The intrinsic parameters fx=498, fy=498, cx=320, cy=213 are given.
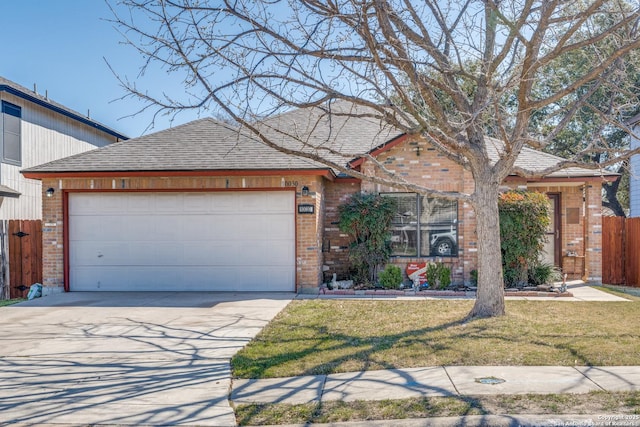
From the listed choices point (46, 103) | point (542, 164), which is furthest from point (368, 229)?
point (46, 103)

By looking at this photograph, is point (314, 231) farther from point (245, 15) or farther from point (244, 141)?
point (245, 15)

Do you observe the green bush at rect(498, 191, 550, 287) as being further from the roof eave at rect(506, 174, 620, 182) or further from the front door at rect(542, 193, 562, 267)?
the front door at rect(542, 193, 562, 267)

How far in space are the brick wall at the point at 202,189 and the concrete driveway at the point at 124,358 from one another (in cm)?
126

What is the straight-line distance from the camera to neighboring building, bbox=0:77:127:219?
47.9 feet

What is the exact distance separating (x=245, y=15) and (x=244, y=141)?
5.02 metres

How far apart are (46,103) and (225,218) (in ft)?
28.7

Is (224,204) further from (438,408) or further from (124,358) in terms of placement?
(438,408)

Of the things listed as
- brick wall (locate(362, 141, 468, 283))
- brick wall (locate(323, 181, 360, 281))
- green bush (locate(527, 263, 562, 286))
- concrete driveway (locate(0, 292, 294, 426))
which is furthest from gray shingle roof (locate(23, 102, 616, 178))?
concrete driveway (locate(0, 292, 294, 426))

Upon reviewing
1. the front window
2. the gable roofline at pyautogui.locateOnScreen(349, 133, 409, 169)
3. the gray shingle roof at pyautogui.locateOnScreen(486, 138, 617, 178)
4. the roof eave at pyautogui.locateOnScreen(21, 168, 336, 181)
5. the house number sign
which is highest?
the gable roofline at pyautogui.locateOnScreen(349, 133, 409, 169)

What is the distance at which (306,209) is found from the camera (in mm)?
11148

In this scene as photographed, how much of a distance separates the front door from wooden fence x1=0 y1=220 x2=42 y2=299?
1290 centimetres

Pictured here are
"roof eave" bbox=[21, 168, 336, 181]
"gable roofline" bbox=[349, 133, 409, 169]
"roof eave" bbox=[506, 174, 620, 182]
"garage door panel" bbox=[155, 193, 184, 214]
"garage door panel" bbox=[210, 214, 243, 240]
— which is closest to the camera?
"roof eave" bbox=[21, 168, 336, 181]

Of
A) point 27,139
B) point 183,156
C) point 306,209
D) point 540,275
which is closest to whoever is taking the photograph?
point 306,209

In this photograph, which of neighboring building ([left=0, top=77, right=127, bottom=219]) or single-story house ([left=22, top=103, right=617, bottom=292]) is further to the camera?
neighboring building ([left=0, top=77, right=127, bottom=219])
